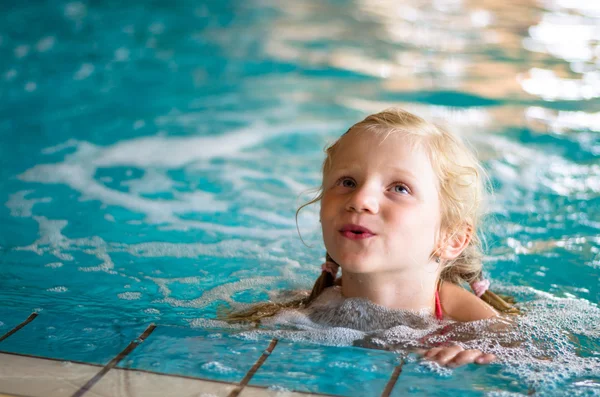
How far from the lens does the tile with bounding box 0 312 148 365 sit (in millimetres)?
2389

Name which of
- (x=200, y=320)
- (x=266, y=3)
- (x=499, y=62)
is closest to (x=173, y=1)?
(x=266, y=3)

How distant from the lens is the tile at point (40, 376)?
7.02 feet

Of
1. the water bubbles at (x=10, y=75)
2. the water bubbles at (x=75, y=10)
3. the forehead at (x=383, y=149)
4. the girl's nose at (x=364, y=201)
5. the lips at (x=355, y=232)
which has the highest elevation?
the water bubbles at (x=75, y=10)

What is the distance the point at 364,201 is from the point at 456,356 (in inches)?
22.0

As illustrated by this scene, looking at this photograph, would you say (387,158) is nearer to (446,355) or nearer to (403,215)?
(403,215)

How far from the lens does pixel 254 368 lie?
2295 mm

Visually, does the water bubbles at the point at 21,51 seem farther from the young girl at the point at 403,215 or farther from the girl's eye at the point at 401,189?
the girl's eye at the point at 401,189

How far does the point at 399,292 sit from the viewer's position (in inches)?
108

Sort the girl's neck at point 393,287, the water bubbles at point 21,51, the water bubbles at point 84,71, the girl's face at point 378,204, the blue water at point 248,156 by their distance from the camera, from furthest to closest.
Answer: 1. the water bubbles at point 21,51
2. the water bubbles at point 84,71
3. the girl's neck at point 393,287
4. the blue water at point 248,156
5. the girl's face at point 378,204

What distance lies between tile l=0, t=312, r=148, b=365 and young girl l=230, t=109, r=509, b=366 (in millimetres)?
496

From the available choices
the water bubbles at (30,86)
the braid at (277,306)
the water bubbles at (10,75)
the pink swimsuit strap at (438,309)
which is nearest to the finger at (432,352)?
the pink swimsuit strap at (438,309)

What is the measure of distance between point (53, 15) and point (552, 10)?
6439 mm

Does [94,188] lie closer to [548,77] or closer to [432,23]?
[548,77]

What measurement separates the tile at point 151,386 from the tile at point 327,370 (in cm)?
12
